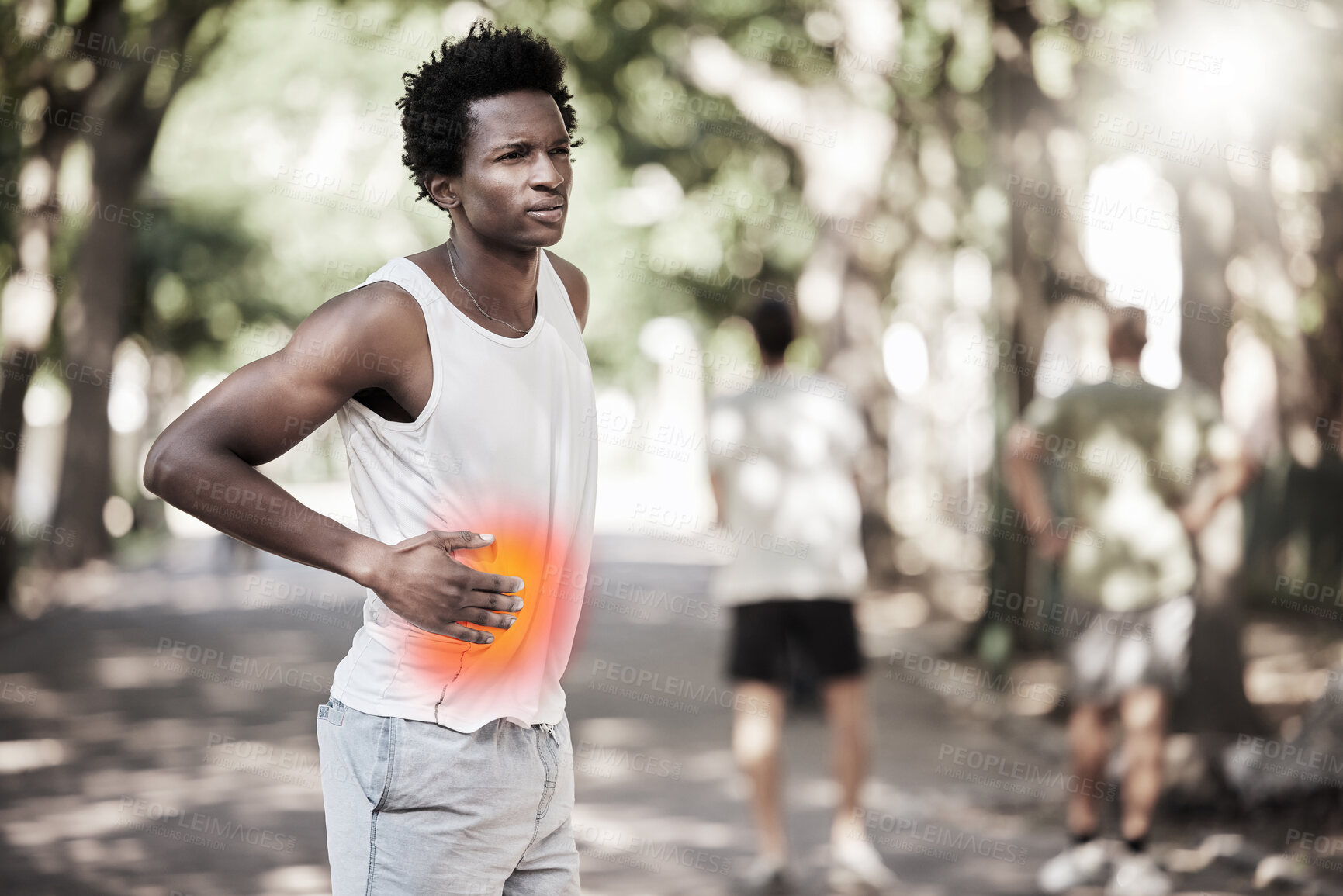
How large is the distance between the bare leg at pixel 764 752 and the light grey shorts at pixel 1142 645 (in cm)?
129

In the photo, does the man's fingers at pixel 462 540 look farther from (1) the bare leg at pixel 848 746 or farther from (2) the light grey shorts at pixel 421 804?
(1) the bare leg at pixel 848 746

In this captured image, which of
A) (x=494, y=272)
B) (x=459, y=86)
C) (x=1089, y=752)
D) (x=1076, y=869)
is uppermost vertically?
(x=459, y=86)

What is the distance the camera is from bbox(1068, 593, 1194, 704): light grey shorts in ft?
18.3

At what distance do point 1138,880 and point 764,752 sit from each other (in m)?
1.49

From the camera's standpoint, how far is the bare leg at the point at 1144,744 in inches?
219

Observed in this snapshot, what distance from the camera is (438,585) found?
216 cm

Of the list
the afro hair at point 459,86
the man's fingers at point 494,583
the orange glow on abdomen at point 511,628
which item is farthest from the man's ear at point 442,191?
the man's fingers at point 494,583

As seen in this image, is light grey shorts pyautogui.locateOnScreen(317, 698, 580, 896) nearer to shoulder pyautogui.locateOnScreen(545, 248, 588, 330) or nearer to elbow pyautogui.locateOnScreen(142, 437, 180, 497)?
elbow pyautogui.locateOnScreen(142, 437, 180, 497)

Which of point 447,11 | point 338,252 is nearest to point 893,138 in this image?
point 447,11

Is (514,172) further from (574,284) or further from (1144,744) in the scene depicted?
(1144,744)

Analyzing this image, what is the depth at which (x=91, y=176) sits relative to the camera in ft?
54.9

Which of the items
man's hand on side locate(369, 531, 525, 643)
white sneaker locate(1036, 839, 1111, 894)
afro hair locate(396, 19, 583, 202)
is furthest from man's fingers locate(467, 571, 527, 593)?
white sneaker locate(1036, 839, 1111, 894)

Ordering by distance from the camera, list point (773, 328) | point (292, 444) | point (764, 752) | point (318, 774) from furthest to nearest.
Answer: point (318, 774) < point (773, 328) < point (764, 752) < point (292, 444)

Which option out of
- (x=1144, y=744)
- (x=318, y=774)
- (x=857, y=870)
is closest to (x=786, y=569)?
(x=857, y=870)
